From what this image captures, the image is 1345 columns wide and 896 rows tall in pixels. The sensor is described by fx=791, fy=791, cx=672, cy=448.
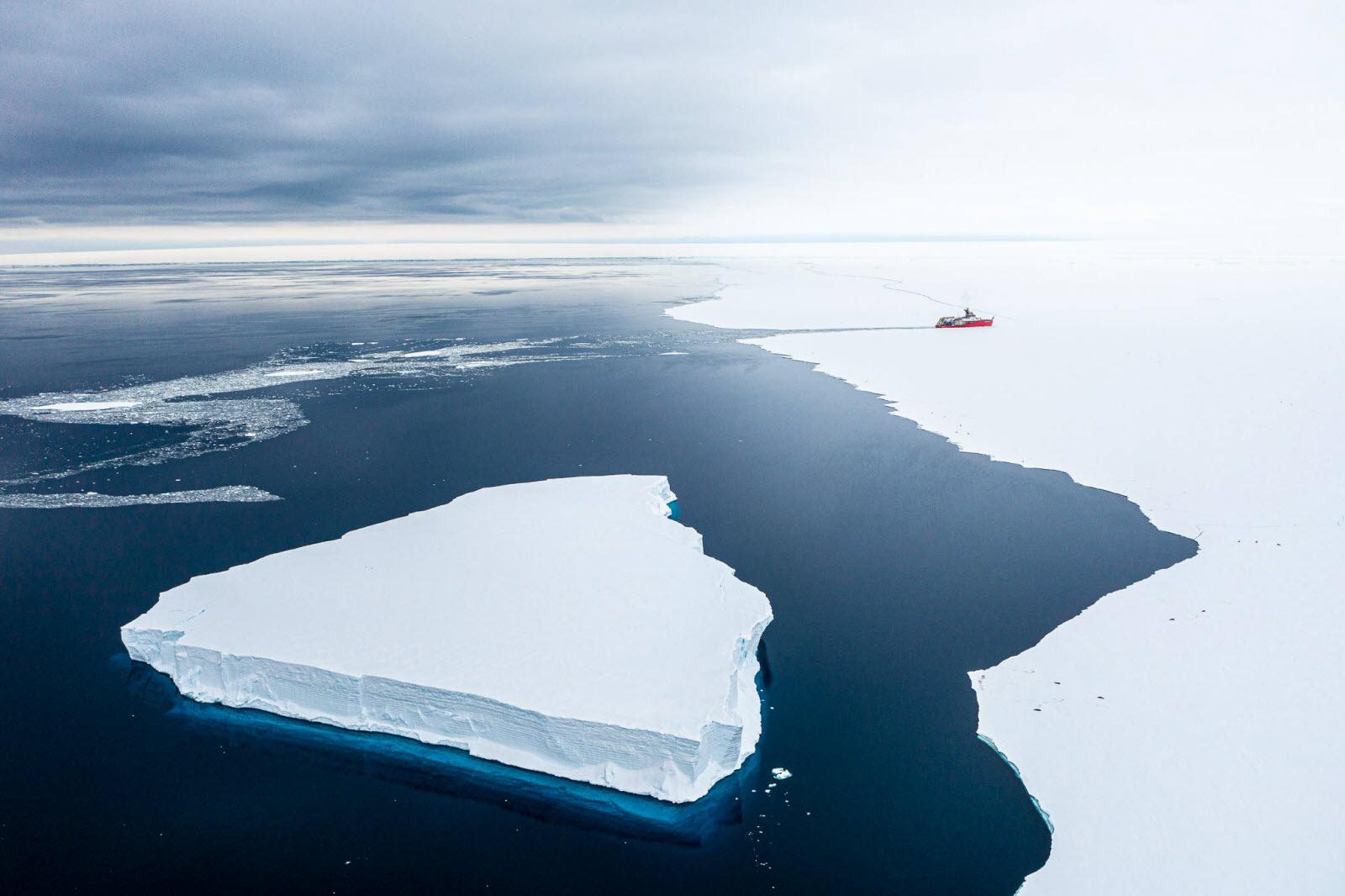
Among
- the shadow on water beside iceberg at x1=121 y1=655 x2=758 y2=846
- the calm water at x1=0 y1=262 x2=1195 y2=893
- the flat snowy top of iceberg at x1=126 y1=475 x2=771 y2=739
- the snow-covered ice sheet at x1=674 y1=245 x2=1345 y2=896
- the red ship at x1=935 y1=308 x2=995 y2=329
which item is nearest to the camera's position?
the snow-covered ice sheet at x1=674 y1=245 x2=1345 y2=896

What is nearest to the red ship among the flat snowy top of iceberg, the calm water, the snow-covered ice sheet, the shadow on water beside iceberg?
the snow-covered ice sheet

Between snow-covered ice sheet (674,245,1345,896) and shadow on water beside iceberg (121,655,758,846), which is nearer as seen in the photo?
snow-covered ice sheet (674,245,1345,896)

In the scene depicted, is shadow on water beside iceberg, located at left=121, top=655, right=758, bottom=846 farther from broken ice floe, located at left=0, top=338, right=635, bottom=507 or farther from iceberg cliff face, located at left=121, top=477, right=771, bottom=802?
broken ice floe, located at left=0, top=338, right=635, bottom=507

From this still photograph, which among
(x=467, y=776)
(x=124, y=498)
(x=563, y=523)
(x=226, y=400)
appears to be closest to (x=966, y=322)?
(x=563, y=523)

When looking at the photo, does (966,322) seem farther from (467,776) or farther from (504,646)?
(467,776)

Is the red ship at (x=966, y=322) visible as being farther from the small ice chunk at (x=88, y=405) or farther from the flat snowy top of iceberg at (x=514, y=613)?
the small ice chunk at (x=88, y=405)

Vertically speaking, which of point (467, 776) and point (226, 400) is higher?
point (226, 400)
